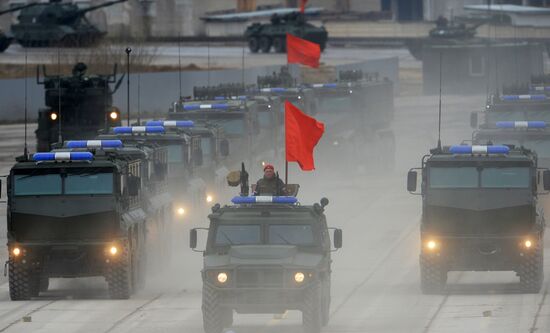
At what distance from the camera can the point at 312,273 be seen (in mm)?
21891

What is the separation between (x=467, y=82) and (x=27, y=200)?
57.5 metres

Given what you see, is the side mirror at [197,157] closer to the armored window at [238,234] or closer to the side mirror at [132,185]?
the side mirror at [132,185]

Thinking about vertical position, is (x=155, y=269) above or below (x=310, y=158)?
below

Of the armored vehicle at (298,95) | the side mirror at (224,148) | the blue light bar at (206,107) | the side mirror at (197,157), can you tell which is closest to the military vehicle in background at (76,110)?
the armored vehicle at (298,95)

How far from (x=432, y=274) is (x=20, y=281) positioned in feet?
21.0

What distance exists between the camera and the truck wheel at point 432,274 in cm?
2664

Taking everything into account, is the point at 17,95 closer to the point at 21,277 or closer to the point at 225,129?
the point at 225,129

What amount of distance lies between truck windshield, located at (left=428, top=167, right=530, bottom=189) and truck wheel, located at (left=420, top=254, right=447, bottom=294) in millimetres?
1173

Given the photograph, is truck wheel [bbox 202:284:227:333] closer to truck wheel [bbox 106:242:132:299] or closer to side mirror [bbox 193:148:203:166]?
truck wheel [bbox 106:242:132:299]

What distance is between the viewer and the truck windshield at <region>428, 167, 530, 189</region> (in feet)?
88.1

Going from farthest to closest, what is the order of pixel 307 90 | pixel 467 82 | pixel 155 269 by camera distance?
1. pixel 467 82
2. pixel 307 90
3. pixel 155 269

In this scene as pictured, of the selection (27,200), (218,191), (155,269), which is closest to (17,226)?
(27,200)

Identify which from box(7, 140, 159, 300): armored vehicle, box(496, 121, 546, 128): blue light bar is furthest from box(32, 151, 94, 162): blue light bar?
box(496, 121, 546, 128): blue light bar

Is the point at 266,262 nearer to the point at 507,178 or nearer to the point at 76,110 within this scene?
the point at 507,178
